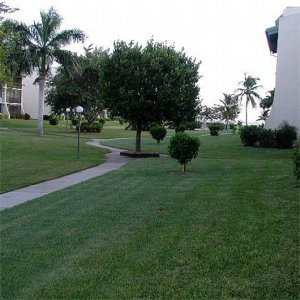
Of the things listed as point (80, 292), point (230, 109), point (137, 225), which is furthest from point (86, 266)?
point (230, 109)

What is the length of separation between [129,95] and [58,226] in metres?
16.8

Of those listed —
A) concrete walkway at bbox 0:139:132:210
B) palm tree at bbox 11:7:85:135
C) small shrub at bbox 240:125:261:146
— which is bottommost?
concrete walkway at bbox 0:139:132:210

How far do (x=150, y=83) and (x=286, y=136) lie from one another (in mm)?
9940

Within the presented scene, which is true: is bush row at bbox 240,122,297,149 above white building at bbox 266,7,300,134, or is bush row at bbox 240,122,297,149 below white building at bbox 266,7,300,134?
below

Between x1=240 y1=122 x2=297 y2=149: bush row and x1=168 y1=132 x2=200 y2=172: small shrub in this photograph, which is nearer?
x1=168 y1=132 x2=200 y2=172: small shrub

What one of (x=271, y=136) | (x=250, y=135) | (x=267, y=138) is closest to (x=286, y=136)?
(x=271, y=136)

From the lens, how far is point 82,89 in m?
56.0

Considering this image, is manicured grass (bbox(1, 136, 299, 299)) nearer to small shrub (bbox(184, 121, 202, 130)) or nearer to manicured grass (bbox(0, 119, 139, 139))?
small shrub (bbox(184, 121, 202, 130))

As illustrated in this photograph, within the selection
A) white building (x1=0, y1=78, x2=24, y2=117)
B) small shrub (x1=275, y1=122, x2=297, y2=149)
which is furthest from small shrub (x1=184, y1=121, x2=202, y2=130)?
white building (x1=0, y1=78, x2=24, y2=117)

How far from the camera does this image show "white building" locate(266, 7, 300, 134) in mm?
30562

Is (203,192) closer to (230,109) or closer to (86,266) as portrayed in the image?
(86,266)

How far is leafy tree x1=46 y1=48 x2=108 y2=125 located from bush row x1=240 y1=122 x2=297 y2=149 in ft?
83.1

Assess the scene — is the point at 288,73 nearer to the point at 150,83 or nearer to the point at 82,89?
the point at 150,83

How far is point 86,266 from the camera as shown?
511 centimetres
